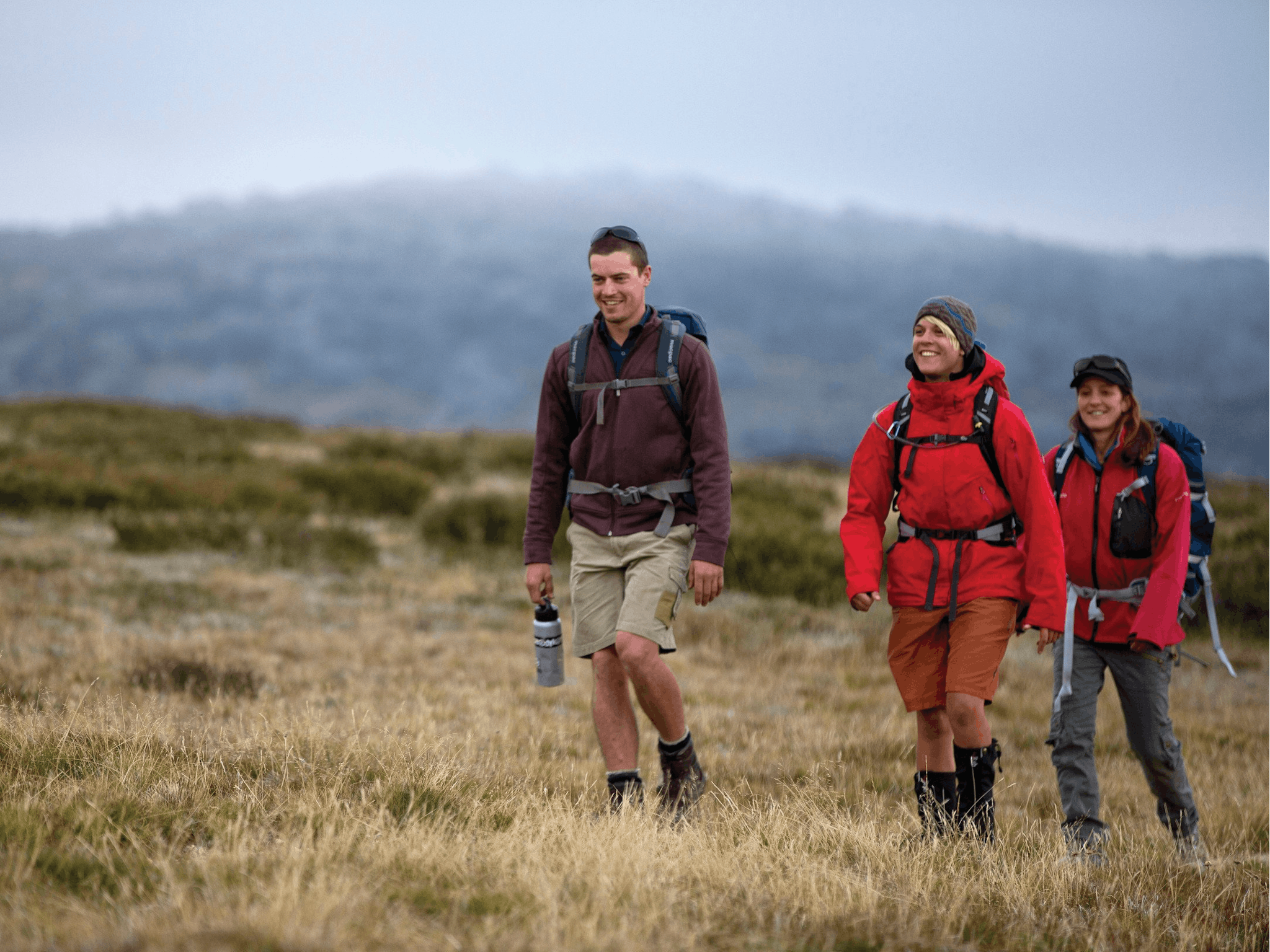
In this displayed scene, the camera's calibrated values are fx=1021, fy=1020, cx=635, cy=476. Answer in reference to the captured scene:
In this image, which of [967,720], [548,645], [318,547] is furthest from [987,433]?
[318,547]

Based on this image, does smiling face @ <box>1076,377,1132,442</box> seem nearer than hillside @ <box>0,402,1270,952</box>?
No

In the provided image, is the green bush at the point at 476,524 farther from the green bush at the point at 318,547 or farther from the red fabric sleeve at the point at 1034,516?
the red fabric sleeve at the point at 1034,516

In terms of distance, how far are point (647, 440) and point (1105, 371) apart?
2.11 meters

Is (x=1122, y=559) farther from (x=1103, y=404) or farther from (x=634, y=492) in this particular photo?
(x=634, y=492)

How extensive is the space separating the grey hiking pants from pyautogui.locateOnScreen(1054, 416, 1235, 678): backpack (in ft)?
1.08

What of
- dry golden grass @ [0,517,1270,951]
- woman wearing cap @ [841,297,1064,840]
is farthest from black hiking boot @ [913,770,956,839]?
dry golden grass @ [0,517,1270,951]

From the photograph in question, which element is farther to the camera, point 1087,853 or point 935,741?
point 935,741

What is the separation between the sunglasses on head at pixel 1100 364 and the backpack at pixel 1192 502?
29 cm

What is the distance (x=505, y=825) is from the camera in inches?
149

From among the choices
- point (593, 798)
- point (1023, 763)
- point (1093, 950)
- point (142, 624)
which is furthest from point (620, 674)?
point (142, 624)

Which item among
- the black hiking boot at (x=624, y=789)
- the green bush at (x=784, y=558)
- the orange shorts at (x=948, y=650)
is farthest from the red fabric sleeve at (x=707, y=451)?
the green bush at (x=784, y=558)

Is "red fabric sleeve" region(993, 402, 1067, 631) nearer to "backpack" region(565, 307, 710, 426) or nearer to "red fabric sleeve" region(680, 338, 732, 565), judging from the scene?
"red fabric sleeve" region(680, 338, 732, 565)

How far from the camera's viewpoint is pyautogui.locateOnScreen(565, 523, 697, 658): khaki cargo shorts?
13.5 feet

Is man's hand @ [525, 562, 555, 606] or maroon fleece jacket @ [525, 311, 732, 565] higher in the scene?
maroon fleece jacket @ [525, 311, 732, 565]
